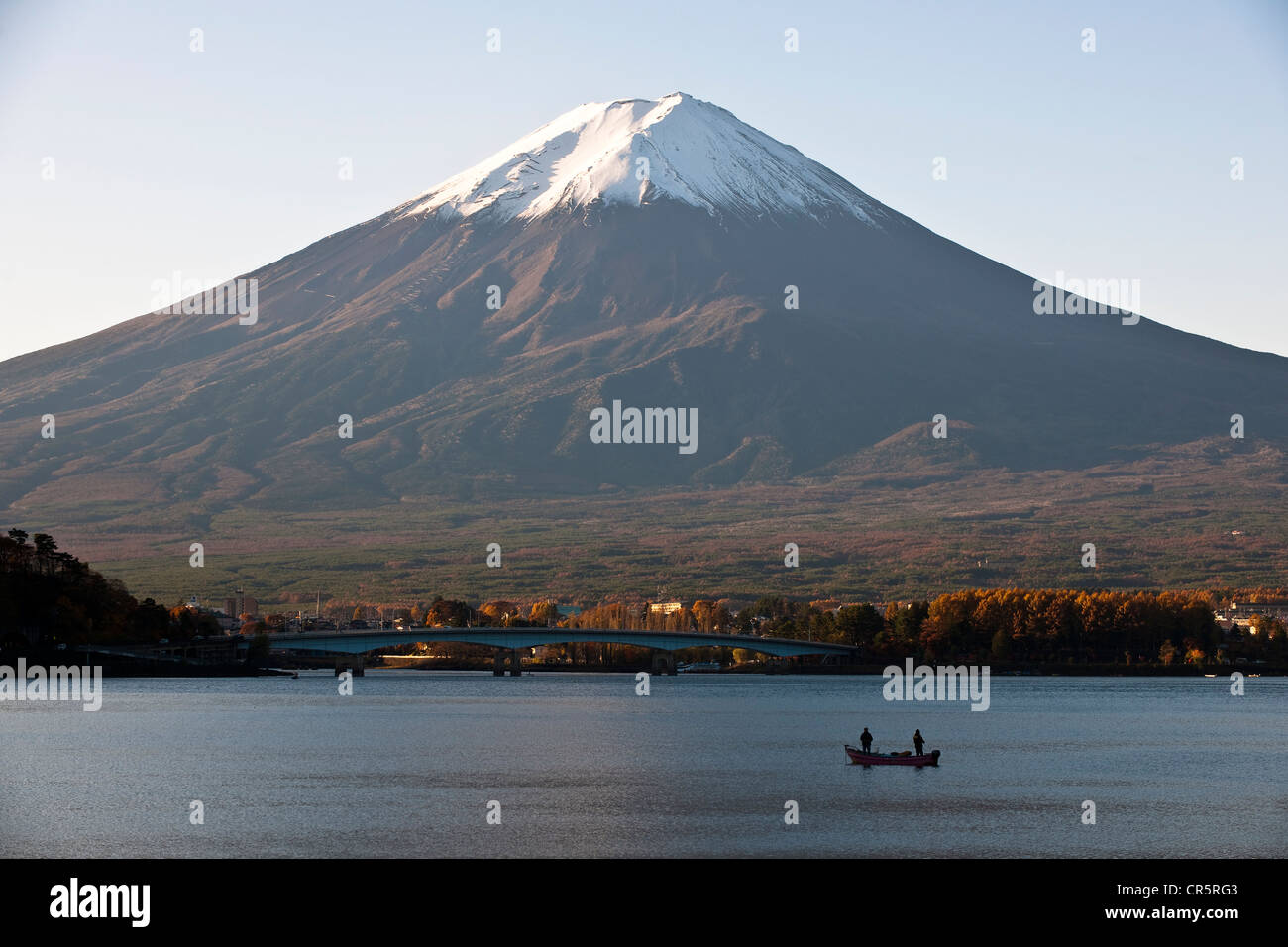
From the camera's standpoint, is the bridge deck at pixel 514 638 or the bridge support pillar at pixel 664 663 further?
the bridge support pillar at pixel 664 663

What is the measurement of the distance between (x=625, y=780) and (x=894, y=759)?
11.7 m

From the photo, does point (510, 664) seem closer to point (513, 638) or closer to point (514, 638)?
point (514, 638)

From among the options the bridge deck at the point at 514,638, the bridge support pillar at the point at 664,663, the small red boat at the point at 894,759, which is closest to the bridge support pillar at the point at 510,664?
the bridge deck at the point at 514,638

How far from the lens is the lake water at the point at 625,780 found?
4688 cm

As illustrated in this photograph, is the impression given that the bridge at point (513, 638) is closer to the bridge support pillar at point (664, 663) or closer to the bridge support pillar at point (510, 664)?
the bridge support pillar at point (664, 663)

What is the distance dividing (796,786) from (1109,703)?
200 ft

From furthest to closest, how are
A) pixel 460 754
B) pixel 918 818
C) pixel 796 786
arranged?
pixel 460 754 → pixel 796 786 → pixel 918 818

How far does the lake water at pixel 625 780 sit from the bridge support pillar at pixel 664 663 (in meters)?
56.7

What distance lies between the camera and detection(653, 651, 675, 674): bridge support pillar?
555ft
